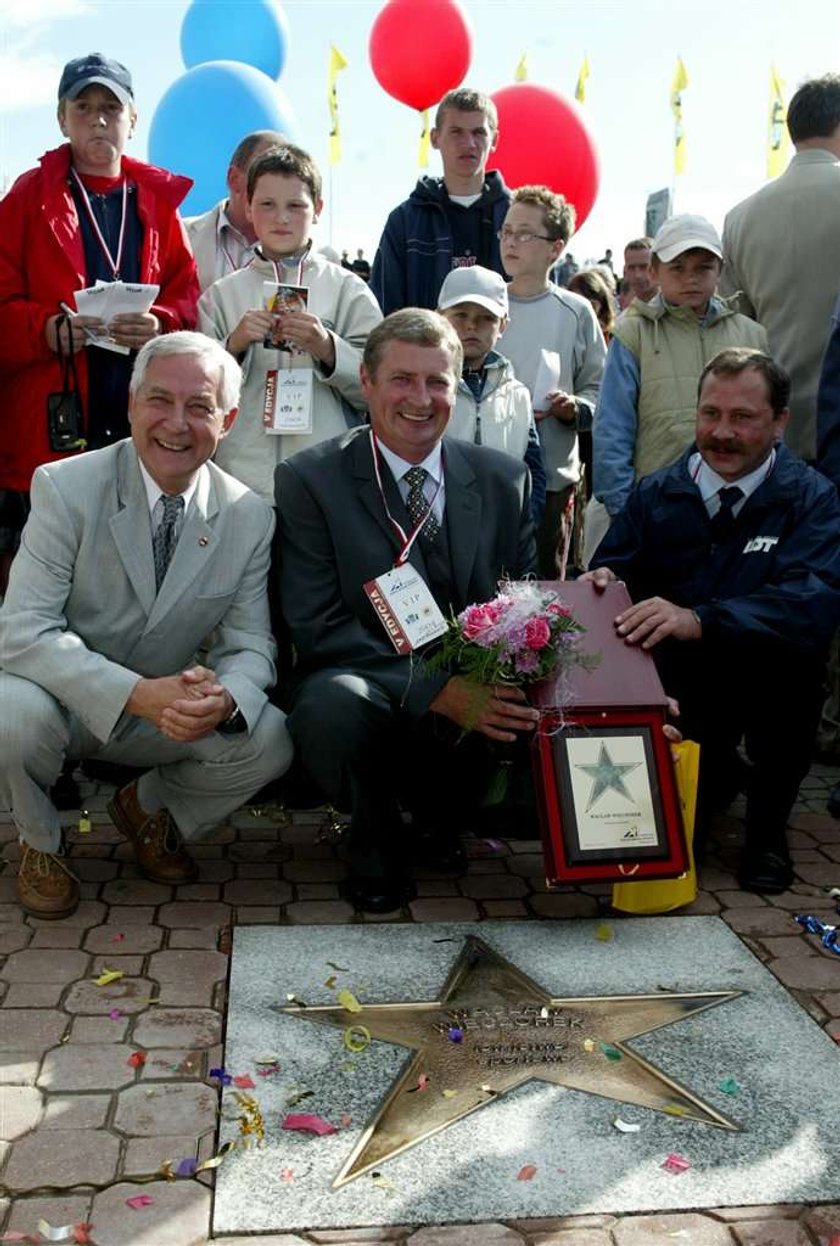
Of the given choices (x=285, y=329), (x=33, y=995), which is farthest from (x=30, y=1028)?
(x=285, y=329)

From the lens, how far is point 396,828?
3.85 meters

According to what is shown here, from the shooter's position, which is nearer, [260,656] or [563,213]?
[260,656]

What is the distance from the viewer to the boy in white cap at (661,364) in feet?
15.9

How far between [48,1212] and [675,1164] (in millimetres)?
1215

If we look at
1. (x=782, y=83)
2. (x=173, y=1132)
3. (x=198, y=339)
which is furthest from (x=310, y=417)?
(x=782, y=83)

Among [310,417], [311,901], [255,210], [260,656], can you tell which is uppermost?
[255,210]

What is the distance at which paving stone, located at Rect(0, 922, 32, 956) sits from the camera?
3432 mm

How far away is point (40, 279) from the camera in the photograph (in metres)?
4.54

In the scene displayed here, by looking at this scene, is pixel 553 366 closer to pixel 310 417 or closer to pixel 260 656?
pixel 310 417

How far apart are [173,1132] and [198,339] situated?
2176 mm

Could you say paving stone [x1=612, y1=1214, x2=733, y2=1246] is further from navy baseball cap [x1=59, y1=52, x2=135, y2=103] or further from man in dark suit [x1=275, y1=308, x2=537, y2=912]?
navy baseball cap [x1=59, y1=52, x2=135, y2=103]

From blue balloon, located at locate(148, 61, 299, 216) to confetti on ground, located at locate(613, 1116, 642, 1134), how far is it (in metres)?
6.60

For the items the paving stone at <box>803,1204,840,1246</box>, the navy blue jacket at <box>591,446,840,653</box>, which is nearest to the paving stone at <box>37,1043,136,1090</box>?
the paving stone at <box>803,1204,840,1246</box>

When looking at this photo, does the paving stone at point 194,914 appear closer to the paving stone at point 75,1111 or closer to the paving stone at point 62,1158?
the paving stone at point 75,1111
